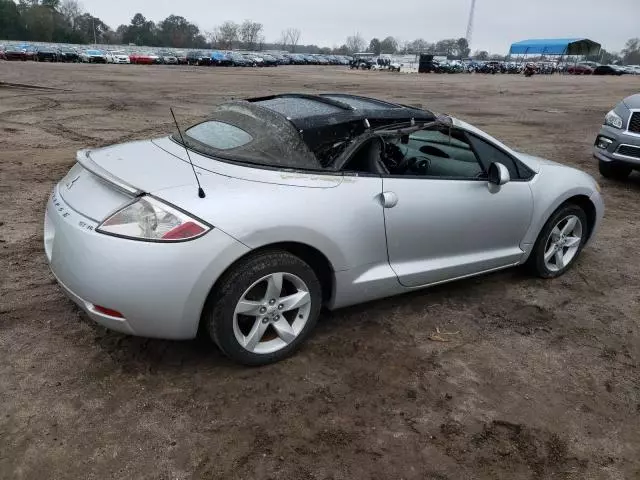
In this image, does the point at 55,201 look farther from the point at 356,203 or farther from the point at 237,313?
the point at 356,203

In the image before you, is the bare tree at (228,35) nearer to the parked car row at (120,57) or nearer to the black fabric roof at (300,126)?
the parked car row at (120,57)

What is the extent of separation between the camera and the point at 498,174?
12.1ft

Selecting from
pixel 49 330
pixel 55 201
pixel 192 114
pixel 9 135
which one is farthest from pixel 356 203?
pixel 192 114

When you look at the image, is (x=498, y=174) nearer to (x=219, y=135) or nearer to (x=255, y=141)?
(x=255, y=141)

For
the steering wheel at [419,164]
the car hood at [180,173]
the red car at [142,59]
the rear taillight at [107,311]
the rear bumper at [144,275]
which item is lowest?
the red car at [142,59]

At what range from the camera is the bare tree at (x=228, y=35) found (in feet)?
441

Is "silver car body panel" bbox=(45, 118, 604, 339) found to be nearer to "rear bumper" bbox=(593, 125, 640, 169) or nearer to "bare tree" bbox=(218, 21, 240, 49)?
"rear bumper" bbox=(593, 125, 640, 169)

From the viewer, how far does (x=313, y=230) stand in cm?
295

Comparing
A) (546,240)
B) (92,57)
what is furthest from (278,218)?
(92,57)

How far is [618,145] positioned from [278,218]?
22.0 ft

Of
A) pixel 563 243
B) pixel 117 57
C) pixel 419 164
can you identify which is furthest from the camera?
pixel 117 57

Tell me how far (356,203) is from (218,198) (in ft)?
2.76

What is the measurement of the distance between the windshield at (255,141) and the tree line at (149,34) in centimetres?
10692

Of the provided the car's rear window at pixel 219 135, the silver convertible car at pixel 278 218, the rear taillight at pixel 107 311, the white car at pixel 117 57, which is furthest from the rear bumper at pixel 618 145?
the white car at pixel 117 57
